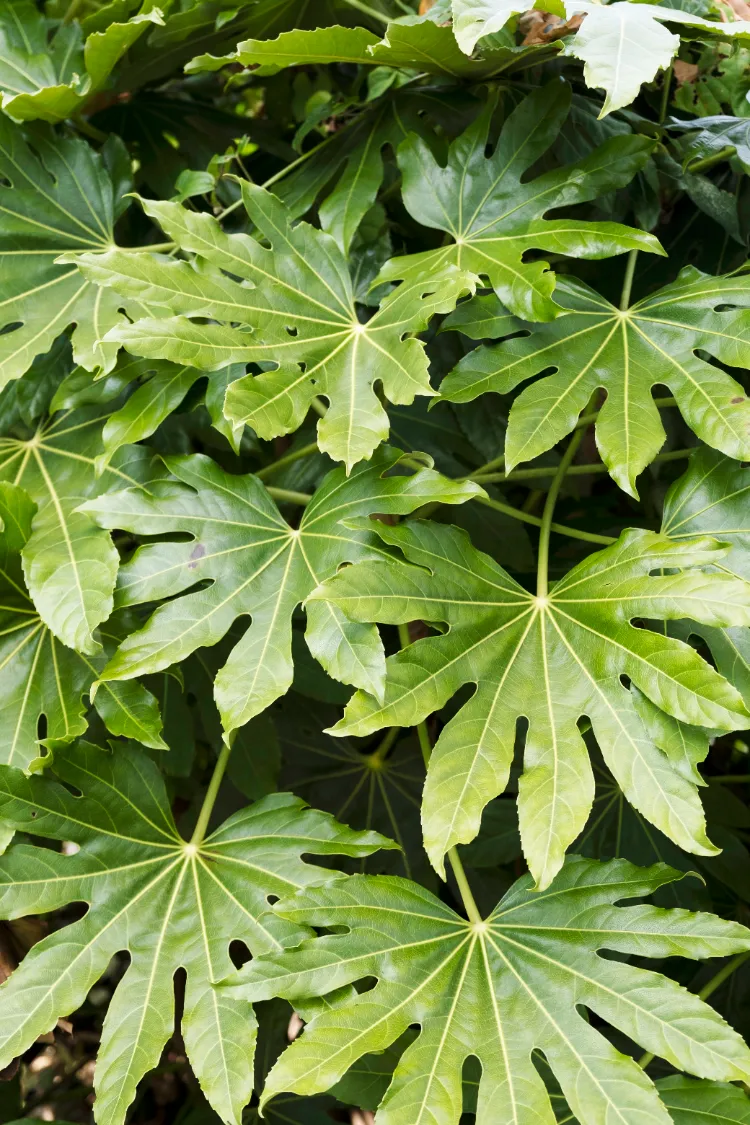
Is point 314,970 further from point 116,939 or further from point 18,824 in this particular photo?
point 18,824

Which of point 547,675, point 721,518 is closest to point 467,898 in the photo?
point 547,675

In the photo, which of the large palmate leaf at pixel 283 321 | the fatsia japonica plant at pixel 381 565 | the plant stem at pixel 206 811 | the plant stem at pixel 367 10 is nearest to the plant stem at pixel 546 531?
the fatsia japonica plant at pixel 381 565

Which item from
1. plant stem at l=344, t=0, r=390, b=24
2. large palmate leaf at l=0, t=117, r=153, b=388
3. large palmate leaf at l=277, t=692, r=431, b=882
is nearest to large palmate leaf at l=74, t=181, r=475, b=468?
large palmate leaf at l=0, t=117, r=153, b=388

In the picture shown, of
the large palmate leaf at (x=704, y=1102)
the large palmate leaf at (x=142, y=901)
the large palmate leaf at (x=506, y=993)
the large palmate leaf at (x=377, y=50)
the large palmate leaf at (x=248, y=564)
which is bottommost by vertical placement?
the large palmate leaf at (x=704, y=1102)

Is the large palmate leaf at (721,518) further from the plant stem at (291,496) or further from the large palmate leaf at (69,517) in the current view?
the large palmate leaf at (69,517)

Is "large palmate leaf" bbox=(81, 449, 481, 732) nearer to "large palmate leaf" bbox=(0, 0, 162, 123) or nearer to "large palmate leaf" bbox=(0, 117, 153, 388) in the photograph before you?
"large palmate leaf" bbox=(0, 117, 153, 388)

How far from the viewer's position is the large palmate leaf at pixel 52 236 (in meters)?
1.11

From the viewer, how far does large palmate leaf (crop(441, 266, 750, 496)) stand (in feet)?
3.06

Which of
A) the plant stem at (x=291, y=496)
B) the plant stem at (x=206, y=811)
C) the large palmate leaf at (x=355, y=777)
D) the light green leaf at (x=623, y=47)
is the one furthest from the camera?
the large palmate leaf at (x=355, y=777)

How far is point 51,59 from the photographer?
1.25 meters

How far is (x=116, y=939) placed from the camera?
960 millimetres

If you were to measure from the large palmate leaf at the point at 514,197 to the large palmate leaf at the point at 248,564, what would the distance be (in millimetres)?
238

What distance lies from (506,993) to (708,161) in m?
1.01

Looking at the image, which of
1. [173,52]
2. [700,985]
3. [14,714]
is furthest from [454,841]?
[173,52]
